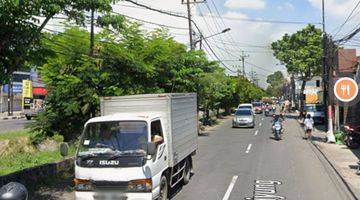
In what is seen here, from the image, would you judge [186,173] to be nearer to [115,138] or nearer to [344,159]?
[115,138]

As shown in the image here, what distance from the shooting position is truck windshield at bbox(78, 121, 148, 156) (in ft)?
34.8

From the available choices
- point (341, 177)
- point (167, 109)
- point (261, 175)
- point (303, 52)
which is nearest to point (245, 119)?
point (303, 52)

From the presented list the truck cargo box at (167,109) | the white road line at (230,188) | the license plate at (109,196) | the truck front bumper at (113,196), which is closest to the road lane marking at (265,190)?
the white road line at (230,188)

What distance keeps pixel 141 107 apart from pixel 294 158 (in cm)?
1075

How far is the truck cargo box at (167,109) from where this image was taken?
1216 cm

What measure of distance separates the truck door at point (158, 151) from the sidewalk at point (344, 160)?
536cm

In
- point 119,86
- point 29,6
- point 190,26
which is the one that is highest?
point 190,26

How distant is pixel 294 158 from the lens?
21219 mm

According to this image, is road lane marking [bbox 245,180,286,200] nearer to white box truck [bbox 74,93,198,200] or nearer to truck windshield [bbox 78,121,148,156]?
white box truck [bbox 74,93,198,200]

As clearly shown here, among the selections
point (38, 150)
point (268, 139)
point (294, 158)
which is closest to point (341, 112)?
point (268, 139)

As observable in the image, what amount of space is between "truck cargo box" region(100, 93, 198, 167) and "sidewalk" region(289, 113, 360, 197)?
4.88 metres

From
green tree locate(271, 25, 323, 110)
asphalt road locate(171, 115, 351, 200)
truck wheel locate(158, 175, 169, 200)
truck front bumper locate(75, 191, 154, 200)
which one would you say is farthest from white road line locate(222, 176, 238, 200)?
green tree locate(271, 25, 323, 110)

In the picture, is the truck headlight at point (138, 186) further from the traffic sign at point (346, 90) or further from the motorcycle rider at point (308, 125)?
the motorcycle rider at point (308, 125)

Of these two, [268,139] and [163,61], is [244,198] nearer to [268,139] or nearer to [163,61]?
[163,61]
